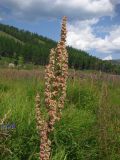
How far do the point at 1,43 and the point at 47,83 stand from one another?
6476 inches

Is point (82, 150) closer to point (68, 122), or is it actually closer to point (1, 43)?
point (68, 122)

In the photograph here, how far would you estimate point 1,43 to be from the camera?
165m

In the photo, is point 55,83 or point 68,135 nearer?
point 55,83

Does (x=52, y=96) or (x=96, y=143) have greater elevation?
(x=52, y=96)

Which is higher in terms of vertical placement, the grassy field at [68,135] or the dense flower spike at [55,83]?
the dense flower spike at [55,83]

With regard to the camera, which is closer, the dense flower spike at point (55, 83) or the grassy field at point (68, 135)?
the dense flower spike at point (55, 83)

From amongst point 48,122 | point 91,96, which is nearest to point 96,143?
point 91,96

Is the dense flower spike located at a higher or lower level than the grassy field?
higher

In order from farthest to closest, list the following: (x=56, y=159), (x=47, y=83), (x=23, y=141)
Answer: (x=23, y=141), (x=56, y=159), (x=47, y=83)

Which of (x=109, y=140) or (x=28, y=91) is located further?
(x=28, y=91)

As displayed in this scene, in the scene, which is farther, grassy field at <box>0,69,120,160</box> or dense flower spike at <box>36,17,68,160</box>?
grassy field at <box>0,69,120,160</box>

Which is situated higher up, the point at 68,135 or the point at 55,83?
the point at 55,83

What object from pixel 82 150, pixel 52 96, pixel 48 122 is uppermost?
pixel 52 96

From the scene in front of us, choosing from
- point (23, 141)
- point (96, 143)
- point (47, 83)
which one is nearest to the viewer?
point (47, 83)
